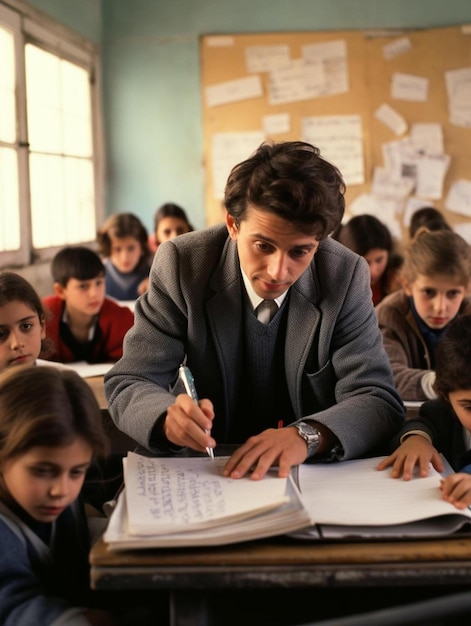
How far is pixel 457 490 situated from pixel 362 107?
15.2ft

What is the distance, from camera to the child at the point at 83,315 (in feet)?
9.19

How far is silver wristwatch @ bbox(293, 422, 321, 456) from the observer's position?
138 centimetres


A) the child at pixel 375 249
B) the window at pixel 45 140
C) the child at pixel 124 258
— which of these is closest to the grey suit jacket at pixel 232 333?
the child at pixel 375 249

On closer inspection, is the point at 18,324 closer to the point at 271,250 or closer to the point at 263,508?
the point at 271,250

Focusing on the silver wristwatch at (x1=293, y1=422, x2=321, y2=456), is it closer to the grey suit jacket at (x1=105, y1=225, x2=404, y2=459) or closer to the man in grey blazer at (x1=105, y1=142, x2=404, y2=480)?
the man in grey blazer at (x1=105, y1=142, x2=404, y2=480)

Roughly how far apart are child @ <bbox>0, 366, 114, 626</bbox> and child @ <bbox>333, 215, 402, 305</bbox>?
7.32ft

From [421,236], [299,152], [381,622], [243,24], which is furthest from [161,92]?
[381,622]

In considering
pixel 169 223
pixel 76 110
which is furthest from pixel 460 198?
pixel 76 110

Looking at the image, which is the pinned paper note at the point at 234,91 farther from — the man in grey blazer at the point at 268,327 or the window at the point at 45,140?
the man in grey blazer at the point at 268,327

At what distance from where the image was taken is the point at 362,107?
18.0 feet

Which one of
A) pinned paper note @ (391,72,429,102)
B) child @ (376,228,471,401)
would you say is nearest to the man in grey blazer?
child @ (376,228,471,401)

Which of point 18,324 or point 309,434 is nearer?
point 309,434

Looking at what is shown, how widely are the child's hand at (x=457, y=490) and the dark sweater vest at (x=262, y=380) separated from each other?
0.52 m

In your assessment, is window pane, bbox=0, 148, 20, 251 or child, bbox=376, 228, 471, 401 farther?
window pane, bbox=0, 148, 20, 251
